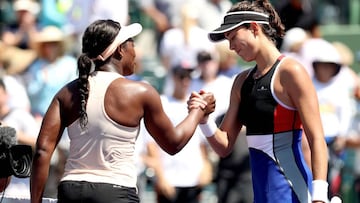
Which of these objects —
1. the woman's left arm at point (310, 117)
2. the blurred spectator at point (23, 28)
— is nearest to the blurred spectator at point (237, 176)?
the blurred spectator at point (23, 28)

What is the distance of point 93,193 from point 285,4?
7706 mm

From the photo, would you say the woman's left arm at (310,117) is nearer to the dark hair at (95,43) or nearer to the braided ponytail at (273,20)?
the braided ponytail at (273,20)

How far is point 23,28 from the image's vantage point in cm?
1267

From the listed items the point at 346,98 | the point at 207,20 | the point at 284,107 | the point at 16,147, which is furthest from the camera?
the point at 207,20

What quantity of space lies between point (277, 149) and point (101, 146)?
1082 millimetres

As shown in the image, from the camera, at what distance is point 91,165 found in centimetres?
577

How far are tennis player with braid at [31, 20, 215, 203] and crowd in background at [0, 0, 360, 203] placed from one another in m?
4.00

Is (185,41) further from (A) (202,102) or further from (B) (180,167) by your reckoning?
(A) (202,102)

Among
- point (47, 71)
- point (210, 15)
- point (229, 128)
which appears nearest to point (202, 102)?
point (229, 128)

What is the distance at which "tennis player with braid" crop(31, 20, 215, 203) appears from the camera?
5730mm

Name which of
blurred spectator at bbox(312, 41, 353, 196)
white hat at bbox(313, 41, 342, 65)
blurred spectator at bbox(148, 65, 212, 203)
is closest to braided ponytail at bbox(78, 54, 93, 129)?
blurred spectator at bbox(148, 65, 212, 203)

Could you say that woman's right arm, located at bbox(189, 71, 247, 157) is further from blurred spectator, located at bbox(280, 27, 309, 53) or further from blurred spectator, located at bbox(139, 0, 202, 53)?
blurred spectator, located at bbox(139, 0, 202, 53)

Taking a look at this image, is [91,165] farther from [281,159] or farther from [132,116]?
[281,159]

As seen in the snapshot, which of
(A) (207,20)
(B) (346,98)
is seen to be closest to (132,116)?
(B) (346,98)
